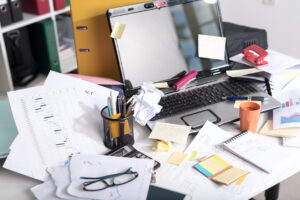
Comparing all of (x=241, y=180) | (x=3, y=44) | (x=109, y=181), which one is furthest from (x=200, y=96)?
(x=3, y=44)

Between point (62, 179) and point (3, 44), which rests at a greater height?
point (3, 44)

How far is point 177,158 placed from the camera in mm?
1009

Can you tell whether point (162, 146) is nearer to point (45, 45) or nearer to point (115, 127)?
point (115, 127)

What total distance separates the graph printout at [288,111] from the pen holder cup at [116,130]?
0.48m

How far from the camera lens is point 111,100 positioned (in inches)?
40.0

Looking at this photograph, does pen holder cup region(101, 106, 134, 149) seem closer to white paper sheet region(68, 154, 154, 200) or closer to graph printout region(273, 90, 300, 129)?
white paper sheet region(68, 154, 154, 200)

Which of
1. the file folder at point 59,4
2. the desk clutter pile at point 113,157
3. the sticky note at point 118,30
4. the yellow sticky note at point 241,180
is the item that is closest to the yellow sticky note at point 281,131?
the desk clutter pile at point 113,157

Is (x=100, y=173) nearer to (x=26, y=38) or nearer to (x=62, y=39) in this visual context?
(x=26, y=38)

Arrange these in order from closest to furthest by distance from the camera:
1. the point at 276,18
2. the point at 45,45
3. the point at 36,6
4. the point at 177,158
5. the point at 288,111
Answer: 1. the point at 177,158
2. the point at 288,111
3. the point at 36,6
4. the point at 45,45
5. the point at 276,18

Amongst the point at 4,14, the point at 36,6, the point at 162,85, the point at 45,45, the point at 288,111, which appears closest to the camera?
the point at 288,111

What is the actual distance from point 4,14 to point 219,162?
1.82 m

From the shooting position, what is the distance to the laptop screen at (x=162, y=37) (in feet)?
4.13

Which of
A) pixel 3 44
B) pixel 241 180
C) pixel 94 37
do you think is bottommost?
pixel 241 180

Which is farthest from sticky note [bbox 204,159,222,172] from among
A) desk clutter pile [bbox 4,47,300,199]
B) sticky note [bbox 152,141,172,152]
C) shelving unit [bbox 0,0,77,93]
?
shelving unit [bbox 0,0,77,93]
